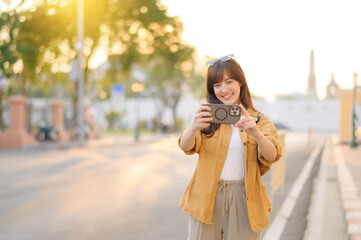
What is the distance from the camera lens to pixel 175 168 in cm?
1232

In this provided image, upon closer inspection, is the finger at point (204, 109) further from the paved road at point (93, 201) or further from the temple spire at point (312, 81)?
the temple spire at point (312, 81)

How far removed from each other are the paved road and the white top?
2.78 metres

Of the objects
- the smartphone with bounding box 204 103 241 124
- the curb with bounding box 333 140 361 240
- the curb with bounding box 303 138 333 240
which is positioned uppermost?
the smartphone with bounding box 204 103 241 124

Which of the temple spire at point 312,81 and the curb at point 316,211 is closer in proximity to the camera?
the curb at point 316,211

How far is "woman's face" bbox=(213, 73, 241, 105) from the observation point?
8.75ft

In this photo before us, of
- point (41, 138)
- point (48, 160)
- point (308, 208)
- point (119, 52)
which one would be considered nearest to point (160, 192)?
point (308, 208)

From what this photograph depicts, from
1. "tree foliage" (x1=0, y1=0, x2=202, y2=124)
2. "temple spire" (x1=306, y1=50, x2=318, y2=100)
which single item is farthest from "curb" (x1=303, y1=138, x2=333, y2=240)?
"temple spire" (x1=306, y1=50, x2=318, y2=100)

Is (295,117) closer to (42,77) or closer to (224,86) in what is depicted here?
(42,77)

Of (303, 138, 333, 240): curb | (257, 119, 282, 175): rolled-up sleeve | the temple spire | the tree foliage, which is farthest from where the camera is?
the temple spire

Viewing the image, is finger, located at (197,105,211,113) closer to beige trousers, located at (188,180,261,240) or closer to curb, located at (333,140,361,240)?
beige trousers, located at (188,180,261,240)

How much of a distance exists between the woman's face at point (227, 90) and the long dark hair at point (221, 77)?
0.07ft

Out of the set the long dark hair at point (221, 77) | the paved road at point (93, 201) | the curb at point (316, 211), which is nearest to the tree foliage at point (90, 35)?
the paved road at point (93, 201)

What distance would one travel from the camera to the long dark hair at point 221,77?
266 centimetres

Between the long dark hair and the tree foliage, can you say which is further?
the tree foliage
